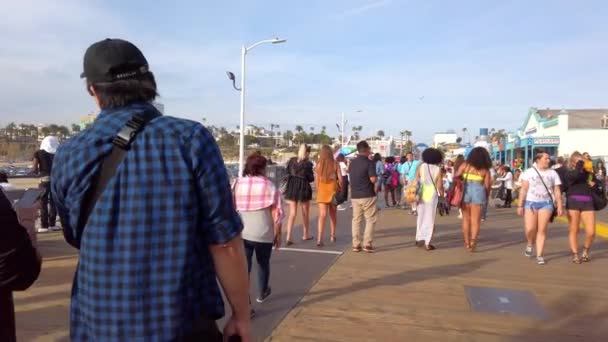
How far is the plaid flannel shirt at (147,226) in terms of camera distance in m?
1.57

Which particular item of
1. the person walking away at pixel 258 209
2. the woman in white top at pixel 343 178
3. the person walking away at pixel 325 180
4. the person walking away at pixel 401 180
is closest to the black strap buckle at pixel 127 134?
the person walking away at pixel 258 209

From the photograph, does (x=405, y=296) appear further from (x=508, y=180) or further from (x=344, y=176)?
(x=508, y=180)

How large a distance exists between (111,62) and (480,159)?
25.8ft

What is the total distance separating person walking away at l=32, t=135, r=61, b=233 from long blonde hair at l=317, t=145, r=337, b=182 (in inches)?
183

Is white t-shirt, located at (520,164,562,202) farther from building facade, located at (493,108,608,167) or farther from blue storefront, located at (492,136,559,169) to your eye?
building facade, located at (493,108,608,167)

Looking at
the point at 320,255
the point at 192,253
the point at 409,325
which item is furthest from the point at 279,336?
the point at 320,255

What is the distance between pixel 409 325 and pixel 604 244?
278 inches

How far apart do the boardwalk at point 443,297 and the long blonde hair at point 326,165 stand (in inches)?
59.8

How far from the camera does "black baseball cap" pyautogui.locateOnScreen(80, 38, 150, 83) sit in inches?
66.3

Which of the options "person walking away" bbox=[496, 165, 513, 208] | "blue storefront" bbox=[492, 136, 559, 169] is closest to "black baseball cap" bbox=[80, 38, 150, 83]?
"person walking away" bbox=[496, 165, 513, 208]

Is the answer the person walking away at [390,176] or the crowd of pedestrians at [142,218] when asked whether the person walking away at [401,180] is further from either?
the crowd of pedestrians at [142,218]

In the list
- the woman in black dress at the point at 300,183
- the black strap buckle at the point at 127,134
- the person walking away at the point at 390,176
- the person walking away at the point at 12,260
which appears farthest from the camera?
the person walking away at the point at 390,176

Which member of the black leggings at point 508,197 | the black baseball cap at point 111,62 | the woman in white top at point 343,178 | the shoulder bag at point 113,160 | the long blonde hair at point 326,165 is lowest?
the black leggings at point 508,197

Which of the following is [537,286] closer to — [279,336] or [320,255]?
[320,255]
